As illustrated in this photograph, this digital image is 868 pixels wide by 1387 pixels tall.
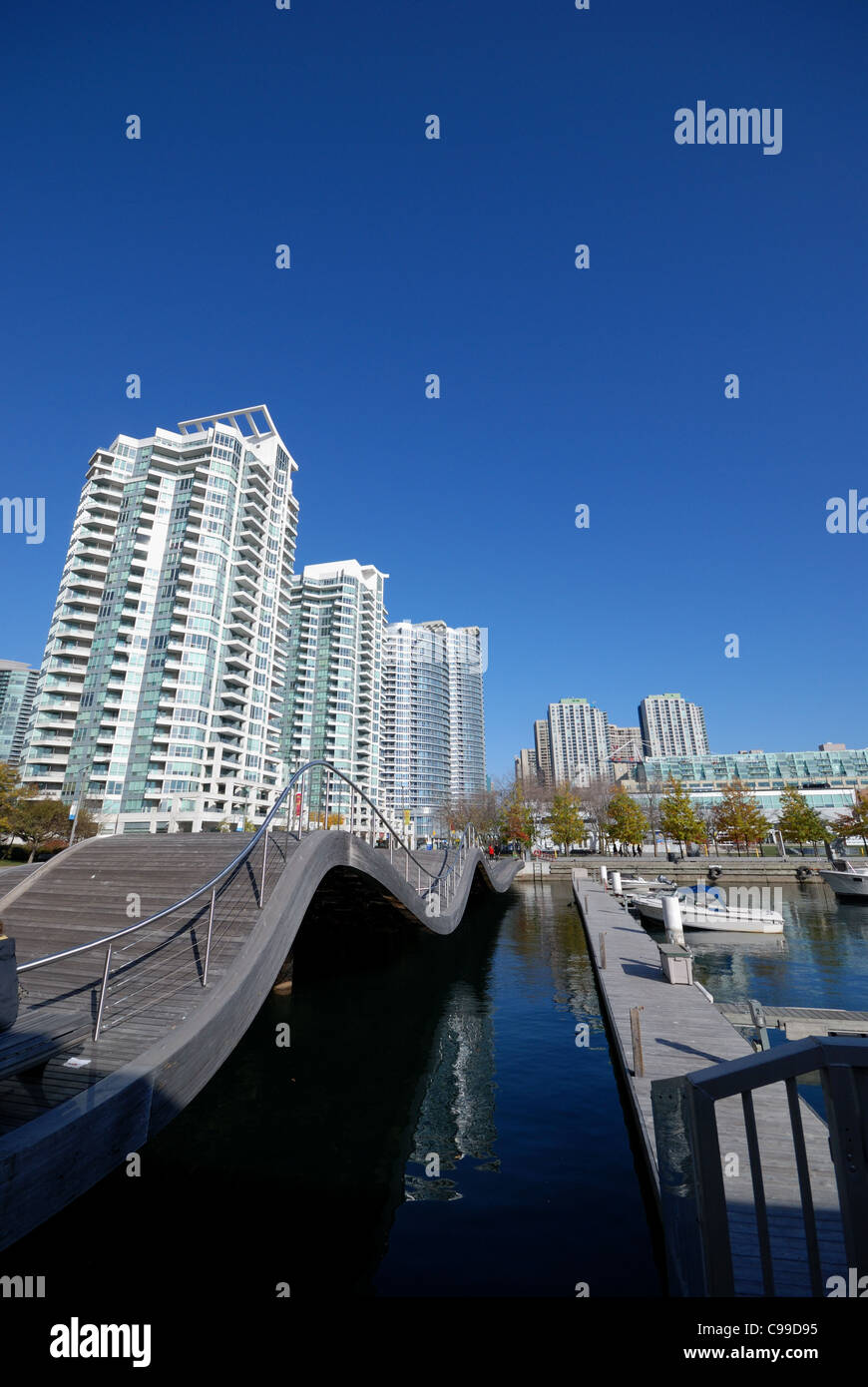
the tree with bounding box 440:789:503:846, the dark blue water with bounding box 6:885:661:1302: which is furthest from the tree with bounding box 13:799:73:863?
the tree with bounding box 440:789:503:846

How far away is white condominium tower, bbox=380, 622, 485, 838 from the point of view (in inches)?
6462

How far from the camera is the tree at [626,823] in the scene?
2621 inches

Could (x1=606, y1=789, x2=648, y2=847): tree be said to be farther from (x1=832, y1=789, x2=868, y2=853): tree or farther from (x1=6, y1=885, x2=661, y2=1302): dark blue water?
(x1=6, y1=885, x2=661, y2=1302): dark blue water

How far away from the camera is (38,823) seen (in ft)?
143

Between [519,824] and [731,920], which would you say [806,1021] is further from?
[519,824]

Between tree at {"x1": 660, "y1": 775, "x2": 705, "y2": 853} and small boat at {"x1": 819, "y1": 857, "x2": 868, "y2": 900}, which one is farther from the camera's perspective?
tree at {"x1": 660, "y1": 775, "x2": 705, "y2": 853}

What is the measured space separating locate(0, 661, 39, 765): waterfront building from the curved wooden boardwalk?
592ft

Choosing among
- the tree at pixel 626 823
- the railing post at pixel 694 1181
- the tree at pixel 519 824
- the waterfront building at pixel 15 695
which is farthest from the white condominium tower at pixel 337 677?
the waterfront building at pixel 15 695

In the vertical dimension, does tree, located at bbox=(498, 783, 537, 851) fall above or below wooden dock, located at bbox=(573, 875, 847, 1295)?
above

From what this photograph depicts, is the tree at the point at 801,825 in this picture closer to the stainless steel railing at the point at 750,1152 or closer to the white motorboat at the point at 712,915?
the white motorboat at the point at 712,915

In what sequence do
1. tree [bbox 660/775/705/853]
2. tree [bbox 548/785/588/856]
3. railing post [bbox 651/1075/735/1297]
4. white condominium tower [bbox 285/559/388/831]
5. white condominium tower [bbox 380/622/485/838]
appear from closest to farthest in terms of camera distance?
railing post [bbox 651/1075/735/1297], tree [bbox 660/775/705/853], tree [bbox 548/785/588/856], white condominium tower [bbox 285/559/388/831], white condominium tower [bbox 380/622/485/838]

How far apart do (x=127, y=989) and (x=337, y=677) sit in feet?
332

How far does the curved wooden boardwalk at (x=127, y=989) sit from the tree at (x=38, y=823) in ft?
118
